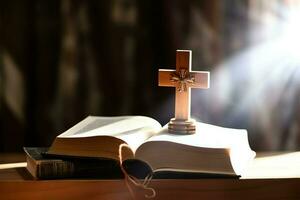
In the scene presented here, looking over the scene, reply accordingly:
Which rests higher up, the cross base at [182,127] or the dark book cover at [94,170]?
the cross base at [182,127]

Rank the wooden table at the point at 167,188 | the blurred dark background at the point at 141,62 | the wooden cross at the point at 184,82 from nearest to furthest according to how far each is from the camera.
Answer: the wooden table at the point at 167,188 → the wooden cross at the point at 184,82 → the blurred dark background at the point at 141,62

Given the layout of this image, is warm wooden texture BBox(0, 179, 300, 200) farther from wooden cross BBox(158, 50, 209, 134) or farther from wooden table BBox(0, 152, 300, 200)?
wooden cross BBox(158, 50, 209, 134)

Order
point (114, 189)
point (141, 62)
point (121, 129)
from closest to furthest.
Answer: point (114, 189) → point (121, 129) → point (141, 62)

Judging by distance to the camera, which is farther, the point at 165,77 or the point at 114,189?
the point at 165,77

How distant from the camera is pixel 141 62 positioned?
Answer: 4.70 ft

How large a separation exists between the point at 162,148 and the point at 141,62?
42 centimetres

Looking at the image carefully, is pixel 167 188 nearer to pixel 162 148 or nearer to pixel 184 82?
pixel 162 148

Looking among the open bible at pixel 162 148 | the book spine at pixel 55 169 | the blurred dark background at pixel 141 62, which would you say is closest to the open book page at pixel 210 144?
the open bible at pixel 162 148

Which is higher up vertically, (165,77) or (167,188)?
(165,77)

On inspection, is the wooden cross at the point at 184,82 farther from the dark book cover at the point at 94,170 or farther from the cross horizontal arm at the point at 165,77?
the dark book cover at the point at 94,170

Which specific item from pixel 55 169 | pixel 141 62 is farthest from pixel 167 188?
pixel 141 62

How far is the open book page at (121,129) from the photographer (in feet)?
3.60

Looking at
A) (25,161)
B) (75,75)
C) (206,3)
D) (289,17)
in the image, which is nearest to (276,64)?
(289,17)

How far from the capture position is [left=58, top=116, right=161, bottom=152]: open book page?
3.60ft
